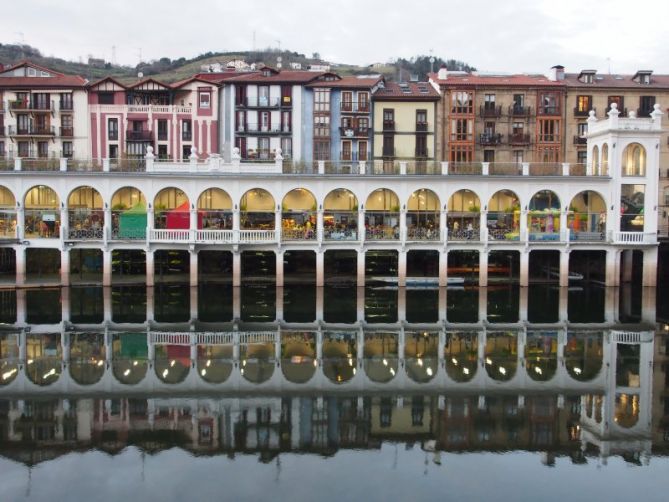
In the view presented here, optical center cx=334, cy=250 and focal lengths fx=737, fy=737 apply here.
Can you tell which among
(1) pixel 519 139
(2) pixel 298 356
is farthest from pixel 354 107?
(2) pixel 298 356

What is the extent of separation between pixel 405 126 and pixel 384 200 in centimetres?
1431

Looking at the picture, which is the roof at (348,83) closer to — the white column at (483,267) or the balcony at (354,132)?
the balcony at (354,132)

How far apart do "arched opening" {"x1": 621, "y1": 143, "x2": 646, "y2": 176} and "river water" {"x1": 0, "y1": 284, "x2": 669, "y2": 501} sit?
1314 cm

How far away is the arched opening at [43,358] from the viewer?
93.7 feet

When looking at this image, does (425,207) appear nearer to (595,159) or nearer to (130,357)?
(595,159)

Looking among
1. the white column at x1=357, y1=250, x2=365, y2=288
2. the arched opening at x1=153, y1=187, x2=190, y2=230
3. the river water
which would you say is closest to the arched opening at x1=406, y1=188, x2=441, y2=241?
the white column at x1=357, y1=250, x2=365, y2=288

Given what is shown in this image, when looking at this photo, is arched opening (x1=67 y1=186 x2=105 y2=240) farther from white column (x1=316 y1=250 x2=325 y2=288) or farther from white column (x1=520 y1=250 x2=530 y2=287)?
white column (x1=520 y1=250 x2=530 y2=287)

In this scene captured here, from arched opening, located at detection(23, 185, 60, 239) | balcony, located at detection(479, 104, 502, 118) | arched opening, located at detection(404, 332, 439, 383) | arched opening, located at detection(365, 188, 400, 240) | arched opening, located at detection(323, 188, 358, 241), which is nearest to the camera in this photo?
arched opening, located at detection(404, 332, 439, 383)

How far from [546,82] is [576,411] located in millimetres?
50438

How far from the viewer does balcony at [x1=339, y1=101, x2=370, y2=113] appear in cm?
6744

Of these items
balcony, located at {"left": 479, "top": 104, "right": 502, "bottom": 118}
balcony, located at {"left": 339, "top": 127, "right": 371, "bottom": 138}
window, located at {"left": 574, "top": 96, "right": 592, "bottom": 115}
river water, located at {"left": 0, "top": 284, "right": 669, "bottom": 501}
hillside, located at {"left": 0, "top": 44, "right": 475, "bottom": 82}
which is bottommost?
river water, located at {"left": 0, "top": 284, "right": 669, "bottom": 501}

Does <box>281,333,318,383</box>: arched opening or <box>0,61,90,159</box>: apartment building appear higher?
<box>0,61,90,159</box>: apartment building

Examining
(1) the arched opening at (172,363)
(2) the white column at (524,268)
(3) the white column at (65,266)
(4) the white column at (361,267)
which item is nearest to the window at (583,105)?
(2) the white column at (524,268)

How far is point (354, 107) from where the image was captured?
67.5m
